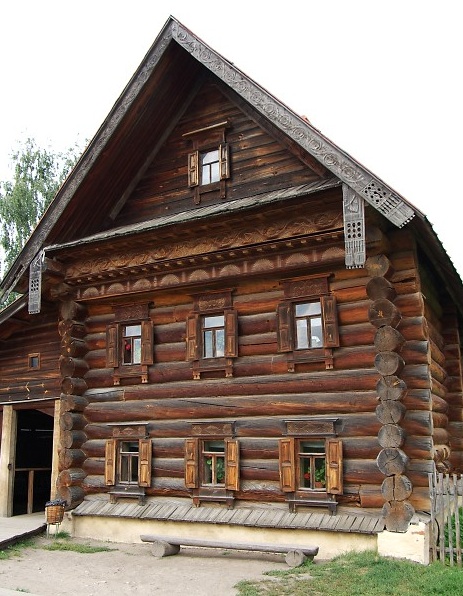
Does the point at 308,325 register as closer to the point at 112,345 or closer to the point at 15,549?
the point at 112,345

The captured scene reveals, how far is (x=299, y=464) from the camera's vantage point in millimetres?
12375

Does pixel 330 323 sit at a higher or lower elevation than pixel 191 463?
higher

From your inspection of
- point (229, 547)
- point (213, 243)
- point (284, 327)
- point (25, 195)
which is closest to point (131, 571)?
point (229, 547)

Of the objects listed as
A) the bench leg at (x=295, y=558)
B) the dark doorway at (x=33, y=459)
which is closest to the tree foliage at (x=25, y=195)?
the dark doorway at (x=33, y=459)

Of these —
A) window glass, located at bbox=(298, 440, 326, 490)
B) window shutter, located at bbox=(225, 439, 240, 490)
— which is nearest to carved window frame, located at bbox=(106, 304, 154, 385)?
window shutter, located at bbox=(225, 439, 240, 490)

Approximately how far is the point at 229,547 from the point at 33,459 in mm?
9789

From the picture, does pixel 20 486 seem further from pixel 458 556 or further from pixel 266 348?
pixel 458 556

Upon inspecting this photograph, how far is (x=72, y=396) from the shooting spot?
15109 millimetres

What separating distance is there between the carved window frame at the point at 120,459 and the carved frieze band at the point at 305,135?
707 centimetres

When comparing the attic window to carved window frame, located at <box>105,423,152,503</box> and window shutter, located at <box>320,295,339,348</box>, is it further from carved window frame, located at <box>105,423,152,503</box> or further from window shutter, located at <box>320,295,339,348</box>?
window shutter, located at <box>320,295,339,348</box>

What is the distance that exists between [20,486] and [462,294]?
1393 cm

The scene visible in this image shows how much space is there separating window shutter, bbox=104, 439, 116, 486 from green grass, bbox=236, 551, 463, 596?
5.16m

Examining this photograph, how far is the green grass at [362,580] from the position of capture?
9.06 m

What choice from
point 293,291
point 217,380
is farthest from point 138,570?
point 293,291
